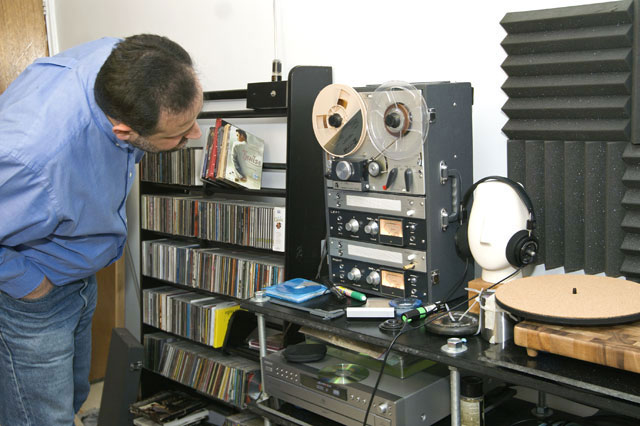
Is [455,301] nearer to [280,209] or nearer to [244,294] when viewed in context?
[280,209]

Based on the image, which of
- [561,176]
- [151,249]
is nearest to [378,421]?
[561,176]

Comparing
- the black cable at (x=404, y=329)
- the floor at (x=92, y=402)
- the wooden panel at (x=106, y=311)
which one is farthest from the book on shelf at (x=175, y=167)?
the black cable at (x=404, y=329)

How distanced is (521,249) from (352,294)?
483mm

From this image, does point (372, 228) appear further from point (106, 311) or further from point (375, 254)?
point (106, 311)

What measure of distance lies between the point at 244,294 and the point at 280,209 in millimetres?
398

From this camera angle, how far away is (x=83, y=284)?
1.88 meters

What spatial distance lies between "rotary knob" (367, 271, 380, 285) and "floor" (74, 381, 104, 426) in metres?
1.83

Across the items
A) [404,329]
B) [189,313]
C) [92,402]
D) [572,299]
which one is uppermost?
[572,299]

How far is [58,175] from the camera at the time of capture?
1.44m

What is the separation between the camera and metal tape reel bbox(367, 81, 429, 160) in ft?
5.31

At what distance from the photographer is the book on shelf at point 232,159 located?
2.33m

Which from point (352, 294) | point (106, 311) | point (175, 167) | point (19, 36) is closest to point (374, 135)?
point (352, 294)

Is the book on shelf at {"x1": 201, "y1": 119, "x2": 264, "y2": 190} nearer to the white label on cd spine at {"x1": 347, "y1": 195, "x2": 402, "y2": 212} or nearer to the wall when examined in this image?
the wall

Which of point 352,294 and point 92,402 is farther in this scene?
point 92,402
